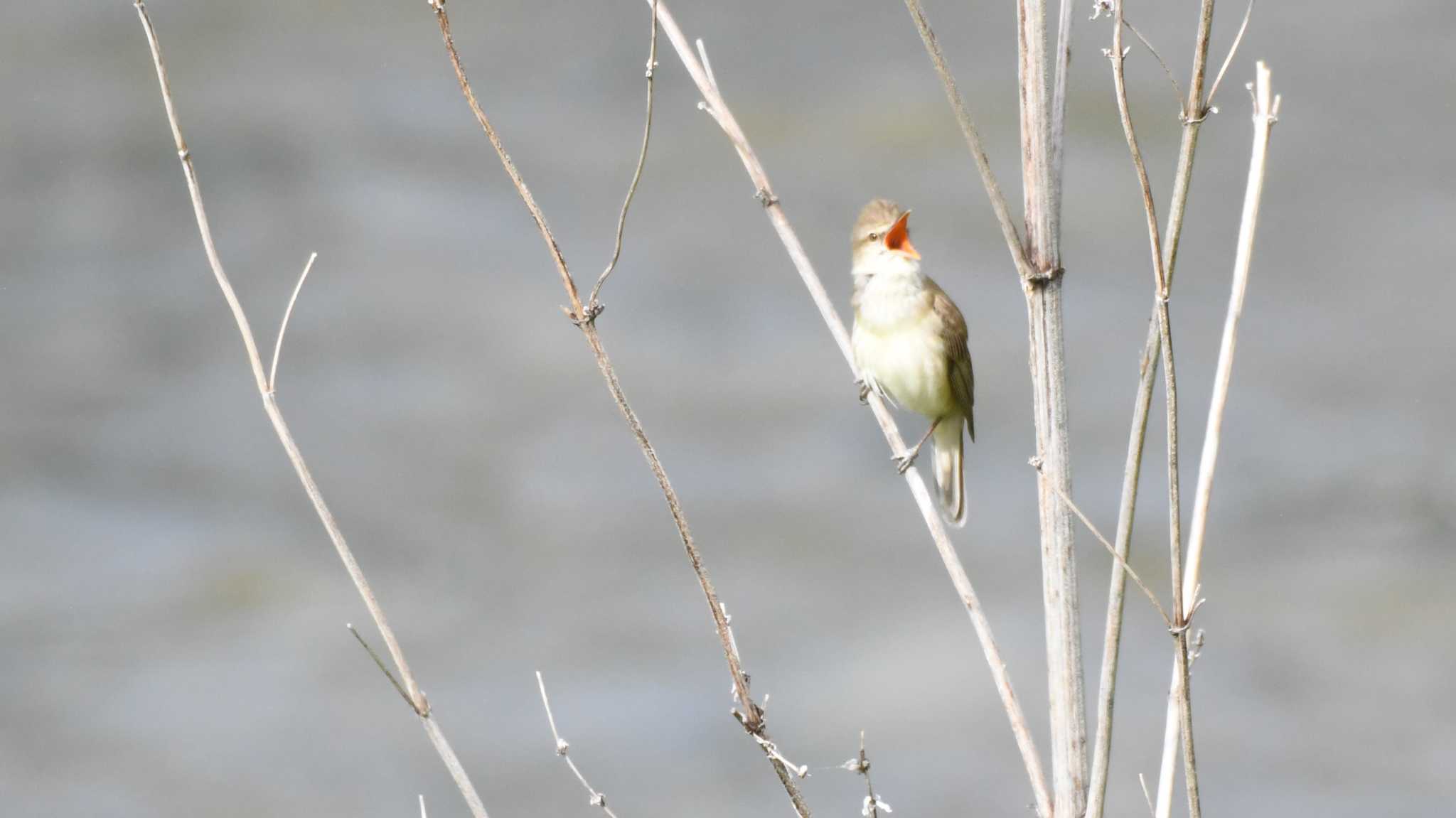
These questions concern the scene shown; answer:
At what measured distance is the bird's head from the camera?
3980 millimetres

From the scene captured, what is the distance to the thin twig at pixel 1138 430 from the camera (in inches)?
70.8

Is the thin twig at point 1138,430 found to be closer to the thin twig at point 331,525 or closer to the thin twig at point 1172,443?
the thin twig at point 1172,443

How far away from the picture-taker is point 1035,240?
1.94m

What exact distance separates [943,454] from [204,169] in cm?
764

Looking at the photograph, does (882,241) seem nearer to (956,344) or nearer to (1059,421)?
(956,344)

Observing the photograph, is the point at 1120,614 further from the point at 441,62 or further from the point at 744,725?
the point at 441,62

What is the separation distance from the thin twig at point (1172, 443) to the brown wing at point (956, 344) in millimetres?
2396

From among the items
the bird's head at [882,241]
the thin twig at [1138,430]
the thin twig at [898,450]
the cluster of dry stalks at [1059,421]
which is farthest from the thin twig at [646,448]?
the bird's head at [882,241]

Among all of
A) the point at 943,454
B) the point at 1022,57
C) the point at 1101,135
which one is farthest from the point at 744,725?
the point at 1101,135

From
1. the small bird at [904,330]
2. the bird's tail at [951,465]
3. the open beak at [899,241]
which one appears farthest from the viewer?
the bird's tail at [951,465]

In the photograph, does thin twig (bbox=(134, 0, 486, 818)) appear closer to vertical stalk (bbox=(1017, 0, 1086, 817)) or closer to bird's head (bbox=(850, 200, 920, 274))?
vertical stalk (bbox=(1017, 0, 1086, 817))

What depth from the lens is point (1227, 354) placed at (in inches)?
74.5

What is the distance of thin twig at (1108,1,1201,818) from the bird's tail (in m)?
2.75

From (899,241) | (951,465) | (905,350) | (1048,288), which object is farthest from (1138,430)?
(951,465)
